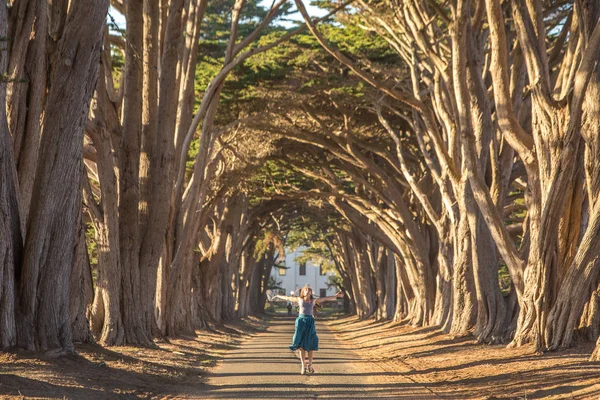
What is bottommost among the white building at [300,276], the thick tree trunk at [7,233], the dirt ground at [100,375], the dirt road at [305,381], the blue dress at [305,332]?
the dirt road at [305,381]

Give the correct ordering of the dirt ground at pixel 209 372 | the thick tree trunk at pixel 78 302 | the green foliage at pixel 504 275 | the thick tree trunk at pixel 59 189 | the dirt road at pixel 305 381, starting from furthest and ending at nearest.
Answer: the green foliage at pixel 504 275
the thick tree trunk at pixel 78 302
the thick tree trunk at pixel 59 189
the dirt road at pixel 305 381
the dirt ground at pixel 209 372

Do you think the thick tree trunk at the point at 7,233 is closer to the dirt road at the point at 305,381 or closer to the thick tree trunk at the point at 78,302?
the dirt road at the point at 305,381

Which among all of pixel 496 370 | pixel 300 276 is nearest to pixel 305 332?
pixel 496 370

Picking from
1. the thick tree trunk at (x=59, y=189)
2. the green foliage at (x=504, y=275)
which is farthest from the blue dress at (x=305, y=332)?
the green foliage at (x=504, y=275)

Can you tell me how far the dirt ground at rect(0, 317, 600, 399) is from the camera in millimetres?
11141

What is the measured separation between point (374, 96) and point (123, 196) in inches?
401

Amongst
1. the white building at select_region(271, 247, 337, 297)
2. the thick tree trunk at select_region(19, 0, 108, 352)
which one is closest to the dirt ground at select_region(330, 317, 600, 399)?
the thick tree trunk at select_region(19, 0, 108, 352)

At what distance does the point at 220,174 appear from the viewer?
111ft

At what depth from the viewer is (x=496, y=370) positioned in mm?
15273

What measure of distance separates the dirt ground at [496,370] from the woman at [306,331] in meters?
1.63

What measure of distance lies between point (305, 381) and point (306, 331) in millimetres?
1585

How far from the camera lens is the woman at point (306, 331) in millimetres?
15297

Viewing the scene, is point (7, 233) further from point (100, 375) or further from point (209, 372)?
point (209, 372)

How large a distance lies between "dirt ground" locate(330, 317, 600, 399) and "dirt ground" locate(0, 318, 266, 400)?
3.50 m
